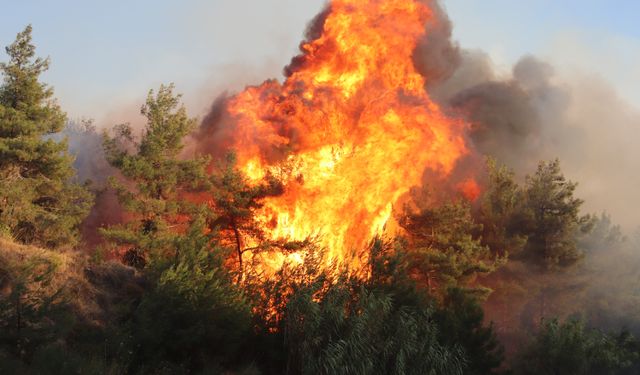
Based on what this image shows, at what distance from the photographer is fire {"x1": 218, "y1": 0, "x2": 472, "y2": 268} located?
34.8m

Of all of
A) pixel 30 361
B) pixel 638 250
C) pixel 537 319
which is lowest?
pixel 30 361

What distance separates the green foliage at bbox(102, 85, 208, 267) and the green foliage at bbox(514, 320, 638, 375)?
59.3ft

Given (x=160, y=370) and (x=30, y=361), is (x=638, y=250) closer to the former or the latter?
(x=160, y=370)

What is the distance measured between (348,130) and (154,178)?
13.4 m

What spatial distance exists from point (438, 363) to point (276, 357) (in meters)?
5.58

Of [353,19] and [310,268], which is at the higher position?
[353,19]

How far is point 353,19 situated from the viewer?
1512 inches

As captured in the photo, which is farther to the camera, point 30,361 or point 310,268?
point 310,268

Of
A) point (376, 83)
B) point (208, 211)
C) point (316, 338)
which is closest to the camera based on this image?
point (316, 338)

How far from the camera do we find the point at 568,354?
79.9 feet

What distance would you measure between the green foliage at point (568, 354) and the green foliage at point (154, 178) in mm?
18079

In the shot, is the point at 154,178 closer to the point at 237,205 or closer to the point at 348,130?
the point at 237,205

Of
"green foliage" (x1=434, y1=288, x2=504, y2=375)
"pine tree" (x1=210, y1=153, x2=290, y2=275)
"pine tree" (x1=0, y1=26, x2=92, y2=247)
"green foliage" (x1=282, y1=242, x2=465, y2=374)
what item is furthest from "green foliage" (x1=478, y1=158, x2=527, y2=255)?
"pine tree" (x1=0, y1=26, x2=92, y2=247)

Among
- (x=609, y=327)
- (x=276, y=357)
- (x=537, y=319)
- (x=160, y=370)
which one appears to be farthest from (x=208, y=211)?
(x=609, y=327)
